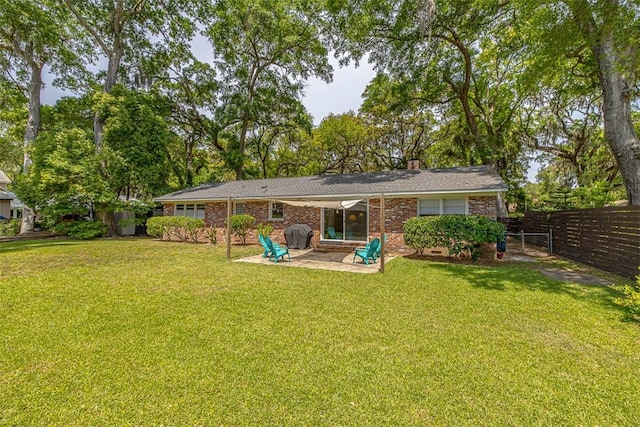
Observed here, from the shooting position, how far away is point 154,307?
16.9ft

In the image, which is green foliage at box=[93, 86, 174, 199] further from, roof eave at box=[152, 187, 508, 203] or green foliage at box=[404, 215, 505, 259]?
green foliage at box=[404, 215, 505, 259]

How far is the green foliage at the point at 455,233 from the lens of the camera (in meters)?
9.22

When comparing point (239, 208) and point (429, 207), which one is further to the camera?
point (239, 208)

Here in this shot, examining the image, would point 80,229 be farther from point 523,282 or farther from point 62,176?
point 523,282

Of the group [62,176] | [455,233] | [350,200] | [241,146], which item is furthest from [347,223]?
[62,176]

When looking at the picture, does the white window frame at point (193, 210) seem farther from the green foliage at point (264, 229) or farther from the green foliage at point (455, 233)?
the green foliage at point (455, 233)

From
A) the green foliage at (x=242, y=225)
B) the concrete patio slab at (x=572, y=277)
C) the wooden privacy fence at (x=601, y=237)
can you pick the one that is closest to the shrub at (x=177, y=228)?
the green foliage at (x=242, y=225)

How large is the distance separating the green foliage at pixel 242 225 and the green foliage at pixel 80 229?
9.21 metres

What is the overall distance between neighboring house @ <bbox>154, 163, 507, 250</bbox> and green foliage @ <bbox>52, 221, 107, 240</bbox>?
13.0 ft

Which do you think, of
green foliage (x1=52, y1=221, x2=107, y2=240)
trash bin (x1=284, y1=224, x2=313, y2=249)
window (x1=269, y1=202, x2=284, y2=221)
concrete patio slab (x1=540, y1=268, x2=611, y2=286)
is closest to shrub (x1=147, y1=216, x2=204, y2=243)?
green foliage (x1=52, y1=221, x2=107, y2=240)

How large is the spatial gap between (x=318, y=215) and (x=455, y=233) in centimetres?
634

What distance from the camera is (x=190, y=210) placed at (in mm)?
17609

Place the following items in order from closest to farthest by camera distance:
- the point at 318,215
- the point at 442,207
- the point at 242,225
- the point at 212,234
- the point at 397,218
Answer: the point at 442,207 → the point at 397,218 → the point at 318,215 → the point at 242,225 → the point at 212,234

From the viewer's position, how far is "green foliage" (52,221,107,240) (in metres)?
16.6
